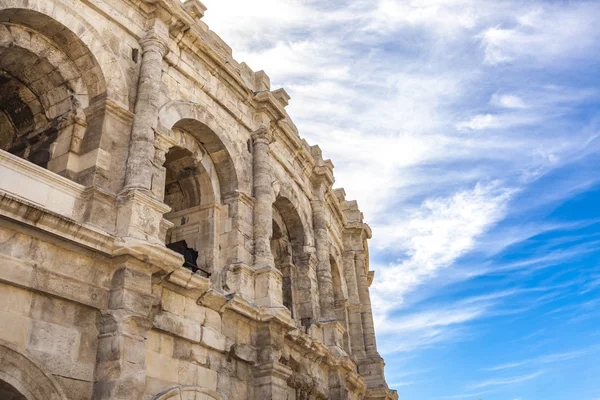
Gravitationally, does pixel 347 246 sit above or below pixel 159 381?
above

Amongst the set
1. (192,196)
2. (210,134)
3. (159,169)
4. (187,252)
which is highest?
(210,134)

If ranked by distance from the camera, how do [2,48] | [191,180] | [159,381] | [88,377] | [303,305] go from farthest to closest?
1. [303,305]
2. [191,180]
3. [2,48]
4. [159,381]
5. [88,377]

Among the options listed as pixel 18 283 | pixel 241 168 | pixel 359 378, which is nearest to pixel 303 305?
pixel 359 378

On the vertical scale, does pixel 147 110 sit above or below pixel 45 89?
below

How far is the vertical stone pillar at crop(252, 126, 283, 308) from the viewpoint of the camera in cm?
1056

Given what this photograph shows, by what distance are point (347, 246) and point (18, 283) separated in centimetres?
1309

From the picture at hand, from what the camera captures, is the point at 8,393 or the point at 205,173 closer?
the point at 8,393

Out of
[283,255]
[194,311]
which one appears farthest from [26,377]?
[283,255]

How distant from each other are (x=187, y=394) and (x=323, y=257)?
7253mm

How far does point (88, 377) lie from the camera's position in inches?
269

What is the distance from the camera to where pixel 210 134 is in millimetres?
11305

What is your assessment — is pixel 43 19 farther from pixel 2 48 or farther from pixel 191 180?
pixel 191 180

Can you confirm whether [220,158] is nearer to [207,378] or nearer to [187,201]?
[187,201]

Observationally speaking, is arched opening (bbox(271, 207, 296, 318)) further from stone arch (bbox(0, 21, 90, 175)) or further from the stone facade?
stone arch (bbox(0, 21, 90, 175))
